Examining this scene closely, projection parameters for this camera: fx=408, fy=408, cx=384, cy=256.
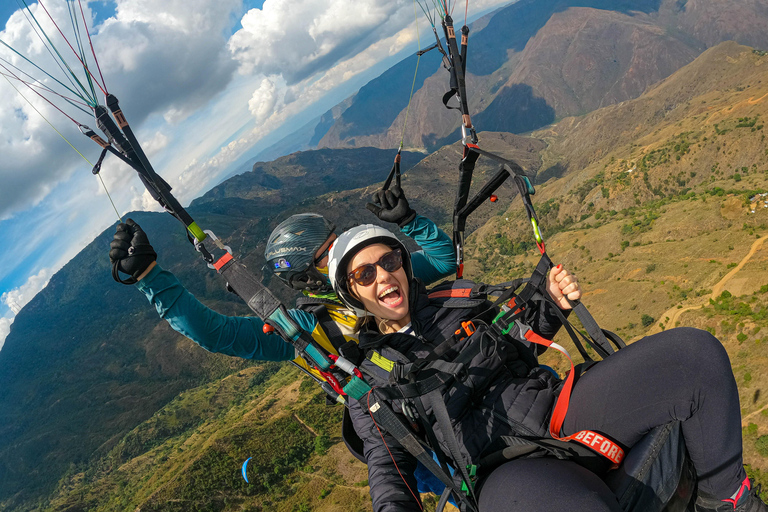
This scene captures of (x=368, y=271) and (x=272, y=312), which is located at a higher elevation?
(x=272, y=312)

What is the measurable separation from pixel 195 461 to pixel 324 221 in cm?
4672

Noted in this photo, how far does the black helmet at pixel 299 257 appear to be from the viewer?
470 centimetres

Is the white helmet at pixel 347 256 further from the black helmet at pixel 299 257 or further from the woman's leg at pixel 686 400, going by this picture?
the woman's leg at pixel 686 400

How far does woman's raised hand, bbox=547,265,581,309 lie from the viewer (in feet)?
12.6

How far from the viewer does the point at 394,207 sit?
199 inches

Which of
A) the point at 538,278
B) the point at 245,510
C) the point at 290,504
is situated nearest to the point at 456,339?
the point at 538,278

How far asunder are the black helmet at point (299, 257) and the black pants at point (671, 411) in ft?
8.91

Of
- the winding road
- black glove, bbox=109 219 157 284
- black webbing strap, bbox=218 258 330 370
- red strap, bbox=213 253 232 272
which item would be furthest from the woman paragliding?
the winding road

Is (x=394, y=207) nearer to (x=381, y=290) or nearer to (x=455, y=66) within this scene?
(x=381, y=290)

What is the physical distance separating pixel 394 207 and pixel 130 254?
2840 mm

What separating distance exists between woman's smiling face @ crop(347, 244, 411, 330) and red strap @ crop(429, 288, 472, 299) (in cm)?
40

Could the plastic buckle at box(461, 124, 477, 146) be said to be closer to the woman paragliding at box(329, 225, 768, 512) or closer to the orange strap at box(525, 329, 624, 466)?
the woman paragliding at box(329, 225, 768, 512)

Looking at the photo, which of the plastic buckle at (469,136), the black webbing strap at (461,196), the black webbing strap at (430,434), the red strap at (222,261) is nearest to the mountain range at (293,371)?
the black webbing strap at (461,196)

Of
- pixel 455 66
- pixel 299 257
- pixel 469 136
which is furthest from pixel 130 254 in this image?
pixel 455 66
